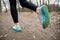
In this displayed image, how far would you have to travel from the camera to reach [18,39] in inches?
188

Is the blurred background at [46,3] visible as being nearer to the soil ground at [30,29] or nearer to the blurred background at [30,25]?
the blurred background at [30,25]

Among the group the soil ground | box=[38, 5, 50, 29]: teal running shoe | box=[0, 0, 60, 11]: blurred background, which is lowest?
the soil ground

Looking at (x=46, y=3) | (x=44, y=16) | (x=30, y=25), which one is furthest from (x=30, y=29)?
(x=46, y=3)

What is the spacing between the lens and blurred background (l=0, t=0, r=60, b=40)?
4.91 meters

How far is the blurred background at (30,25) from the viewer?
193 inches

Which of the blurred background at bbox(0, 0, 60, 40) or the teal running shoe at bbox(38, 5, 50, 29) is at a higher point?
the teal running shoe at bbox(38, 5, 50, 29)

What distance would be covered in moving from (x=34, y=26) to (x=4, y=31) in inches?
27.8

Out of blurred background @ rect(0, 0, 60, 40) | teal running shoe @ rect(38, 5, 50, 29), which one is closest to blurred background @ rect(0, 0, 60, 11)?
blurred background @ rect(0, 0, 60, 40)

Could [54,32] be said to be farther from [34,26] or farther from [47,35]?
[34,26]

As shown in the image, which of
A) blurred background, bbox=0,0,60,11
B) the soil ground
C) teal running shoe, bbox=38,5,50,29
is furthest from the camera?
blurred background, bbox=0,0,60,11

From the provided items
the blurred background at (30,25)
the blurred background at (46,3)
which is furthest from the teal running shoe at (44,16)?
the blurred background at (46,3)

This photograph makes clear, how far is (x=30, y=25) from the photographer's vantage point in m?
5.61

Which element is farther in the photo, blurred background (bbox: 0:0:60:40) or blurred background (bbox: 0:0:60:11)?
blurred background (bbox: 0:0:60:11)

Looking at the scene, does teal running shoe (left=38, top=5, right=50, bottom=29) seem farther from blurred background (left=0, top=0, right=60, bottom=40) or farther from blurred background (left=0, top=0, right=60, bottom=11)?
blurred background (left=0, top=0, right=60, bottom=11)
